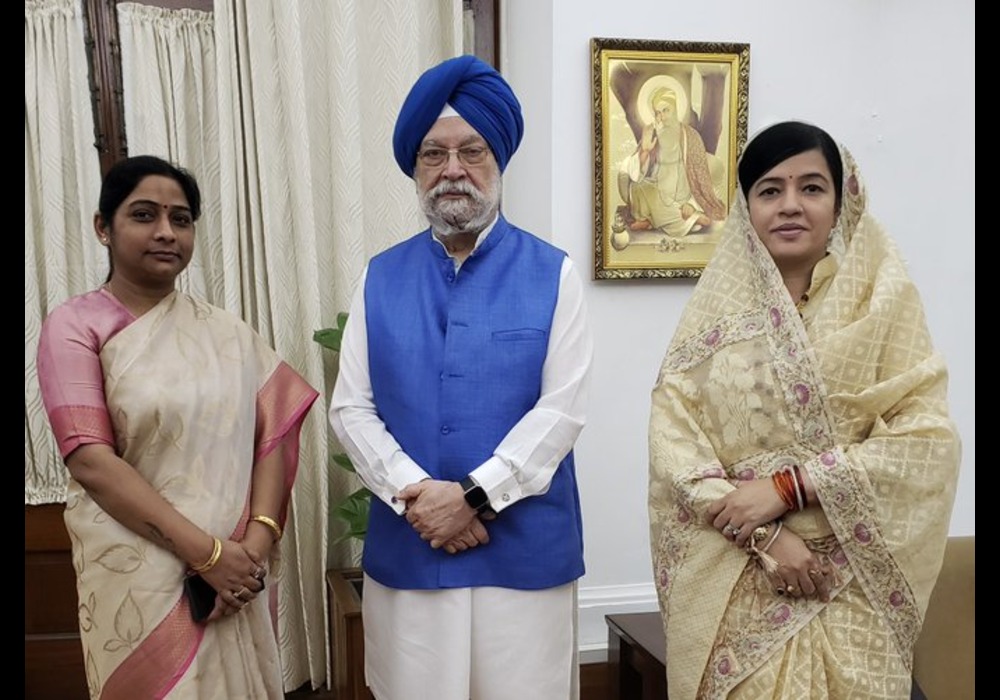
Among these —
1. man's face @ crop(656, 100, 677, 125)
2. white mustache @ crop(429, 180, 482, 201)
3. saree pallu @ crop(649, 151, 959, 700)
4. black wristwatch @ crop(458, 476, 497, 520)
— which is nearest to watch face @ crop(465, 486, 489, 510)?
black wristwatch @ crop(458, 476, 497, 520)

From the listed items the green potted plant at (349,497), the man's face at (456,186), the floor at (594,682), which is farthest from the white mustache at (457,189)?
the floor at (594,682)

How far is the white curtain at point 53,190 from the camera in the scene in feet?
8.53

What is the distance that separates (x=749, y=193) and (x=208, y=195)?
73.4 inches

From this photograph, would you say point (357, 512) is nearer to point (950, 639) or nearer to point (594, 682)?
point (594, 682)

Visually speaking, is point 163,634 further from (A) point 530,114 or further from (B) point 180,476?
(A) point 530,114

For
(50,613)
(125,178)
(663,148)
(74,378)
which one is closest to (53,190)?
(125,178)

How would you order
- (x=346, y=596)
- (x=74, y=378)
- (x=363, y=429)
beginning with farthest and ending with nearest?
(x=346, y=596) < (x=363, y=429) < (x=74, y=378)

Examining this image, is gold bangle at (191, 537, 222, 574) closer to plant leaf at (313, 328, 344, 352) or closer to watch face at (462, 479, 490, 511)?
watch face at (462, 479, 490, 511)

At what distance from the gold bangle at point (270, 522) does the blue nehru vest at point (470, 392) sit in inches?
7.8

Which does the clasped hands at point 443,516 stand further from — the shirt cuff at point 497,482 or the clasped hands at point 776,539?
the clasped hands at point 776,539

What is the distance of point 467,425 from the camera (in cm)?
170

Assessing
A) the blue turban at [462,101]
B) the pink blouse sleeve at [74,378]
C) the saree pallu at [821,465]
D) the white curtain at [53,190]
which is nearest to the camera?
the saree pallu at [821,465]

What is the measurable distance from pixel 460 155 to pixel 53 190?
1562mm
